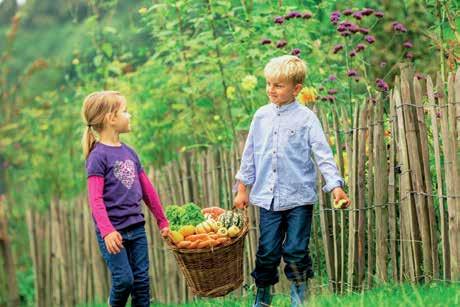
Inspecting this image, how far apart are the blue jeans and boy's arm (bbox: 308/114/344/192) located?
102cm

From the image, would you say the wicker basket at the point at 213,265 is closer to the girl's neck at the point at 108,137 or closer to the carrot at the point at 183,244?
the carrot at the point at 183,244

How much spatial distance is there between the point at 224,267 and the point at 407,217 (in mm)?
1111

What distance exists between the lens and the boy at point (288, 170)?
4570 millimetres

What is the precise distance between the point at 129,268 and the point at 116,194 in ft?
1.29

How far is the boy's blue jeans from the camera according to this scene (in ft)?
15.1

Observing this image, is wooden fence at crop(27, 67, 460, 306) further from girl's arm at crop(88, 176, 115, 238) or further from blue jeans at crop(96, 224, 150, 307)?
girl's arm at crop(88, 176, 115, 238)

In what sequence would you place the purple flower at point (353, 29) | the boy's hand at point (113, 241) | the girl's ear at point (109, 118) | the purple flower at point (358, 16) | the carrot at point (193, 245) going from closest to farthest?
the boy's hand at point (113, 241) → the carrot at point (193, 245) → the girl's ear at point (109, 118) → the purple flower at point (358, 16) → the purple flower at point (353, 29)

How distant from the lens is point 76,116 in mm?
10484

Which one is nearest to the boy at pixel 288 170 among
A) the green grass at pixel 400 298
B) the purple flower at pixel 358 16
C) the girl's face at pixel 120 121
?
the green grass at pixel 400 298

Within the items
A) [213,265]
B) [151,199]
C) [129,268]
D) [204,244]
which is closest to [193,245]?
[204,244]

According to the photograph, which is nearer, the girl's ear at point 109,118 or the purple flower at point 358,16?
the girl's ear at point 109,118

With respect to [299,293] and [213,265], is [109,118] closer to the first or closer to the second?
[213,265]

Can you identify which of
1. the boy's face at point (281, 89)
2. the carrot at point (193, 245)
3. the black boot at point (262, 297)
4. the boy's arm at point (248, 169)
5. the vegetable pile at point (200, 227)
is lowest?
the black boot at point (262, 297)

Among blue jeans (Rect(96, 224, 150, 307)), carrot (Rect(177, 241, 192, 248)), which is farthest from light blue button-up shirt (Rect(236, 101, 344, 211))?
blue jeans (Rect(96, 224, 150, 307))
